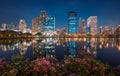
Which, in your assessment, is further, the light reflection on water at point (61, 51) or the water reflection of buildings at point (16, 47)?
the water reflection of buildings at point (16, 47)

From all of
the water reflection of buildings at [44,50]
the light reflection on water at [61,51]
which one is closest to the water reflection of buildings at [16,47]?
the light reflection on water at [61,51]

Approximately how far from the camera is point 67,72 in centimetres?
778

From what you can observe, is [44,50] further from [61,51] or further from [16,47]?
[16,47]

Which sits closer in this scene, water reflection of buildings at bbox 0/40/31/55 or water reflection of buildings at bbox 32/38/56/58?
water reflection of buildings at bbox 32/38/56/58

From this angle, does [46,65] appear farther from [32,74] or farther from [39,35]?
[39,35]

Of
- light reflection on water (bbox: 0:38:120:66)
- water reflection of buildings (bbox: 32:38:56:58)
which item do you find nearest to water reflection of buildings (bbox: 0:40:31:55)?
light reflection on water (bbox: 0:38:120:66)

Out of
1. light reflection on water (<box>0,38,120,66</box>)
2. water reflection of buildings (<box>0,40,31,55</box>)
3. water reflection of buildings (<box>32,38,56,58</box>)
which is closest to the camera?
water reflection of buildings (<box>32,38,56,58</box>)

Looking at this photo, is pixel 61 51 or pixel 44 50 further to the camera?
pixel 61 51

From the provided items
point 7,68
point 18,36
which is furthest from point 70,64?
point 18,36

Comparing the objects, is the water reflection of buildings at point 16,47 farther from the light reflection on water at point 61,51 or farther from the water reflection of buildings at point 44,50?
the water reflection of buildings at point 44,50

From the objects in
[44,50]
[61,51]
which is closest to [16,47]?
[44,50]

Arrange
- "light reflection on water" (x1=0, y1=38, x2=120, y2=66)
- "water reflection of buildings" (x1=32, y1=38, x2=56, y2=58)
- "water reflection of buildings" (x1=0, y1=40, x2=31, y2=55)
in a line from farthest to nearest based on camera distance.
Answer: "water reflection of buildings" (x1=0, y1=40, x2=31, y2=55), "light reflection on water" (x1=0, y1=38, x2=120, y2=66), "water reflection of buildings" (x1=32, y1=38, x2=56, y2=58)

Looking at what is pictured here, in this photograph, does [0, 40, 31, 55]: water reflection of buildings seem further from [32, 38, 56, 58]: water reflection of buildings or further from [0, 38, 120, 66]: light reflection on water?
[32, 38, 56, 58]: water reflection of buildings

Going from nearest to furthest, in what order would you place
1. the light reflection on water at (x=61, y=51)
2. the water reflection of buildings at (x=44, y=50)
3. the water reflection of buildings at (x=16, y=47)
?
1. the water reflection of buildings at (x=44, y=50)
2. the light reflection on water at (x=61, y=51)
3. the water reflection of buildings at (x=16, y=47)
